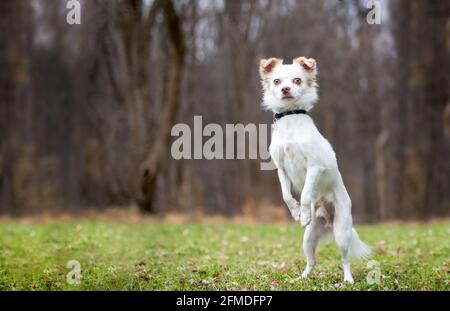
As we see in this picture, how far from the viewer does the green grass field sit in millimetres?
5965

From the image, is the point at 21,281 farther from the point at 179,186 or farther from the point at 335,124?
the point at 335,124

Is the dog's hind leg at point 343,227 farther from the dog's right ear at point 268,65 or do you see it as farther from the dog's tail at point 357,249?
the dog's right ear at point 268,65

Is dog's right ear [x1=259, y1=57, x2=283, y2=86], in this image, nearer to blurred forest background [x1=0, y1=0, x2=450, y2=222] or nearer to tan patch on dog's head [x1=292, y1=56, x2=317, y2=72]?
tan patch on dog's head [x1=292, y1=56, x2=317, y2=72]

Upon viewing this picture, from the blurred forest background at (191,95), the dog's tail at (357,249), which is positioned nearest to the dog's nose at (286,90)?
the dog's tail at (357,249)

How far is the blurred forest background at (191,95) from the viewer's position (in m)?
17.2

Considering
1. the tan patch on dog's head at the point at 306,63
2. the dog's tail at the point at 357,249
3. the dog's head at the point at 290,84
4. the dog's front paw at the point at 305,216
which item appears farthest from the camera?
the dog's tail at the point at 357,249

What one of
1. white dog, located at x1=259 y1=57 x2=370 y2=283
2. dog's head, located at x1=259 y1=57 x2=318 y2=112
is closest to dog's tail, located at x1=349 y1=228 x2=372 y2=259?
white dog, located at x1=259 y1=57 x2=370 y2=283

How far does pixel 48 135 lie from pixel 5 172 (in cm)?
527

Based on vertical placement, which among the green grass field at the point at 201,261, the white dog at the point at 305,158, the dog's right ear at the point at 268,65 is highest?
the dog's right ear at the point at 268,65

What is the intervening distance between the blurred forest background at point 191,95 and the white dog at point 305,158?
427 inches

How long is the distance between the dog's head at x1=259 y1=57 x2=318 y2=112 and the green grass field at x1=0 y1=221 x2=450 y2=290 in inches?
69.5

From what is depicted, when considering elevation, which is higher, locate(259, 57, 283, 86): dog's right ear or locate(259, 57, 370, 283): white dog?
locate(259, 57, 283, 86): dog's right ear

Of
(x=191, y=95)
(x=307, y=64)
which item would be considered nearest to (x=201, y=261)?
(x=307, y=64)

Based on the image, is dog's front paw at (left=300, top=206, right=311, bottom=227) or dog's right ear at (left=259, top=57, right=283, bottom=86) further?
dog's right ear at (left=259, top=57, right=283, bottom=86)
